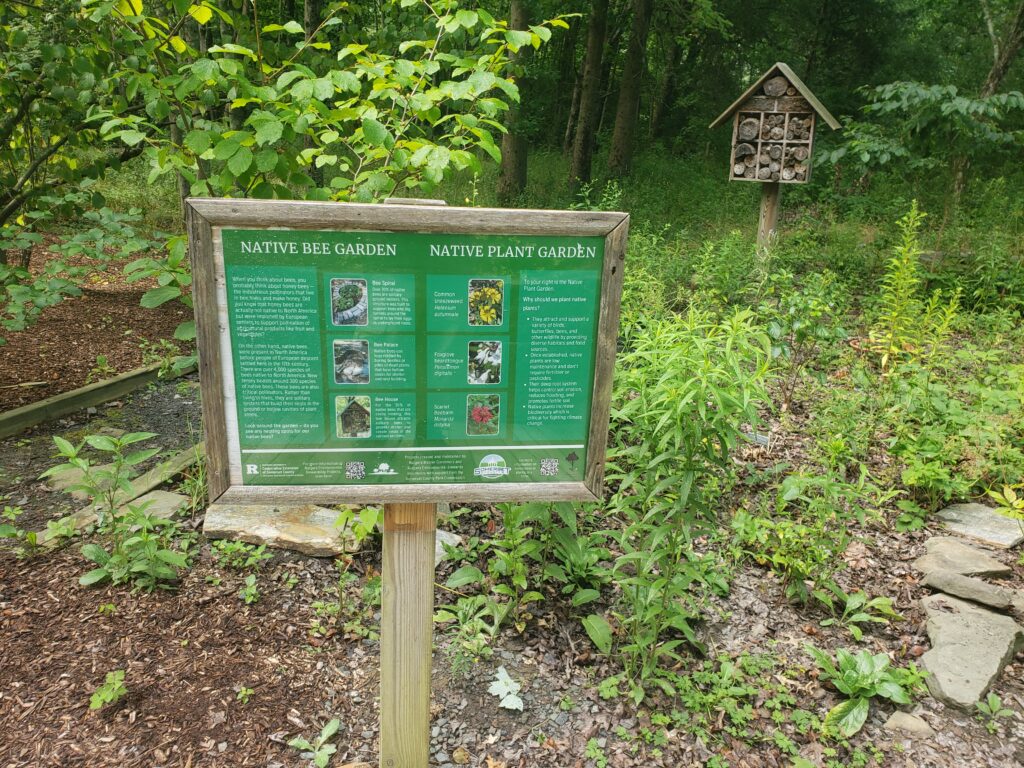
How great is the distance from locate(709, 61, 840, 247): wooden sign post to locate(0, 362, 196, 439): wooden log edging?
19.8 ft

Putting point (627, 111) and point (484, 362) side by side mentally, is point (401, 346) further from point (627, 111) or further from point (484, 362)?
point (627, 111)

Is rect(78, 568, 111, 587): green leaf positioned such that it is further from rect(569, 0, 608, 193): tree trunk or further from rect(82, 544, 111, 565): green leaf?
rect(569, 0, 608, 193): tree trunk

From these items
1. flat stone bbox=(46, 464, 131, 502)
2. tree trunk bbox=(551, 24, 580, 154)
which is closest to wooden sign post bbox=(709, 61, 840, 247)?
flat stone bbox=(46, 464, 131, 502)

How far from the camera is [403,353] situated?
1.86 m

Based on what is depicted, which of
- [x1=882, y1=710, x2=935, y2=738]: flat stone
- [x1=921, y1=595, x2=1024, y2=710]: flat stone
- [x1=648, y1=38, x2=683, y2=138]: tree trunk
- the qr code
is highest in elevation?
[x1=648, y1=38, x2=683, y2=138]: tree trunk

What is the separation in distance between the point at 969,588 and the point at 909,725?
103 cm

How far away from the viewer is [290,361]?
1.82 metres

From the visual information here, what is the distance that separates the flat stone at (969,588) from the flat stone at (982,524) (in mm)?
440

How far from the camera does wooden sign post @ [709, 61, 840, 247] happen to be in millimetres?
7207

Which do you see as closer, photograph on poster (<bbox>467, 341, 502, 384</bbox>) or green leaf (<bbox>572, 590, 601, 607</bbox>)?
photograph on poster (<bbox>467, 341, 502, 384</bbox>)

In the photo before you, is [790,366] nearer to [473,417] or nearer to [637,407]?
[637,407]

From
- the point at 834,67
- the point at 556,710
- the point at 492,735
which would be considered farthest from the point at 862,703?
the point at 834,67

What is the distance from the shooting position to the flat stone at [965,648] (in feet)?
9.48

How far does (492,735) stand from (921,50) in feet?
66.9
